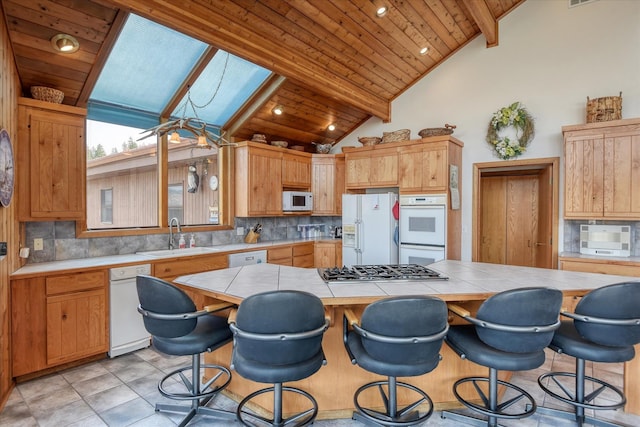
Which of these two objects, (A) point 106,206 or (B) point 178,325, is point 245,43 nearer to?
(A) point 106,206

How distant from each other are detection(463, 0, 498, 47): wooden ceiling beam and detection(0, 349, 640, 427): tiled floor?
3.84 meters

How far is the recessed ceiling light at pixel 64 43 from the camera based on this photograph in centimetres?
282

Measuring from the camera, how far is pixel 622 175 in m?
3.73

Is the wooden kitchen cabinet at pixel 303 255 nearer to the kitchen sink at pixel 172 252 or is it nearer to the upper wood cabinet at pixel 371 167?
the upper wood cabinet at pixel 371 167

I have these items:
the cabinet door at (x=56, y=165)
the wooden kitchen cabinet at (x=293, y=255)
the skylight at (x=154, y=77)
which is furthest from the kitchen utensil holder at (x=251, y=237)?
the cabinet door at (x=56, y=165)

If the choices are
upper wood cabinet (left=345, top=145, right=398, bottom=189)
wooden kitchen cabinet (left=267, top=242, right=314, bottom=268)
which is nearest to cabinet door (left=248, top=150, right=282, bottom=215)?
wooden kitchen cabinet (left=267, top=242, right=314, bottom=268)

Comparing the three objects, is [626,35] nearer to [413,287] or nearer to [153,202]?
[413,287]

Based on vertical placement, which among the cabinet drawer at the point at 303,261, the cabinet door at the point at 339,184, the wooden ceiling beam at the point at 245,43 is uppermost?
the wooden ceiling beam at the point at 245,43

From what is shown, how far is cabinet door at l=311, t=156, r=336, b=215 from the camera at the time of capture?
233 inches

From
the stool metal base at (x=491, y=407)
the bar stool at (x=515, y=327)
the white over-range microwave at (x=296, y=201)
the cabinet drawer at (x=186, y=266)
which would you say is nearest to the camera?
the bar stool at (x=515, y=327)

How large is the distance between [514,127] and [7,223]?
18.3 feet

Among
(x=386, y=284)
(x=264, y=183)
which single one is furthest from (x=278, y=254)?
(x=386, y=284)

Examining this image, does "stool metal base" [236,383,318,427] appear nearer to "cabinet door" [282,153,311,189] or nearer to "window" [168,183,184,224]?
"window" [168,183,184,224]

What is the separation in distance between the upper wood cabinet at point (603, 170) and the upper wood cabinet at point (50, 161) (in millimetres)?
5228
